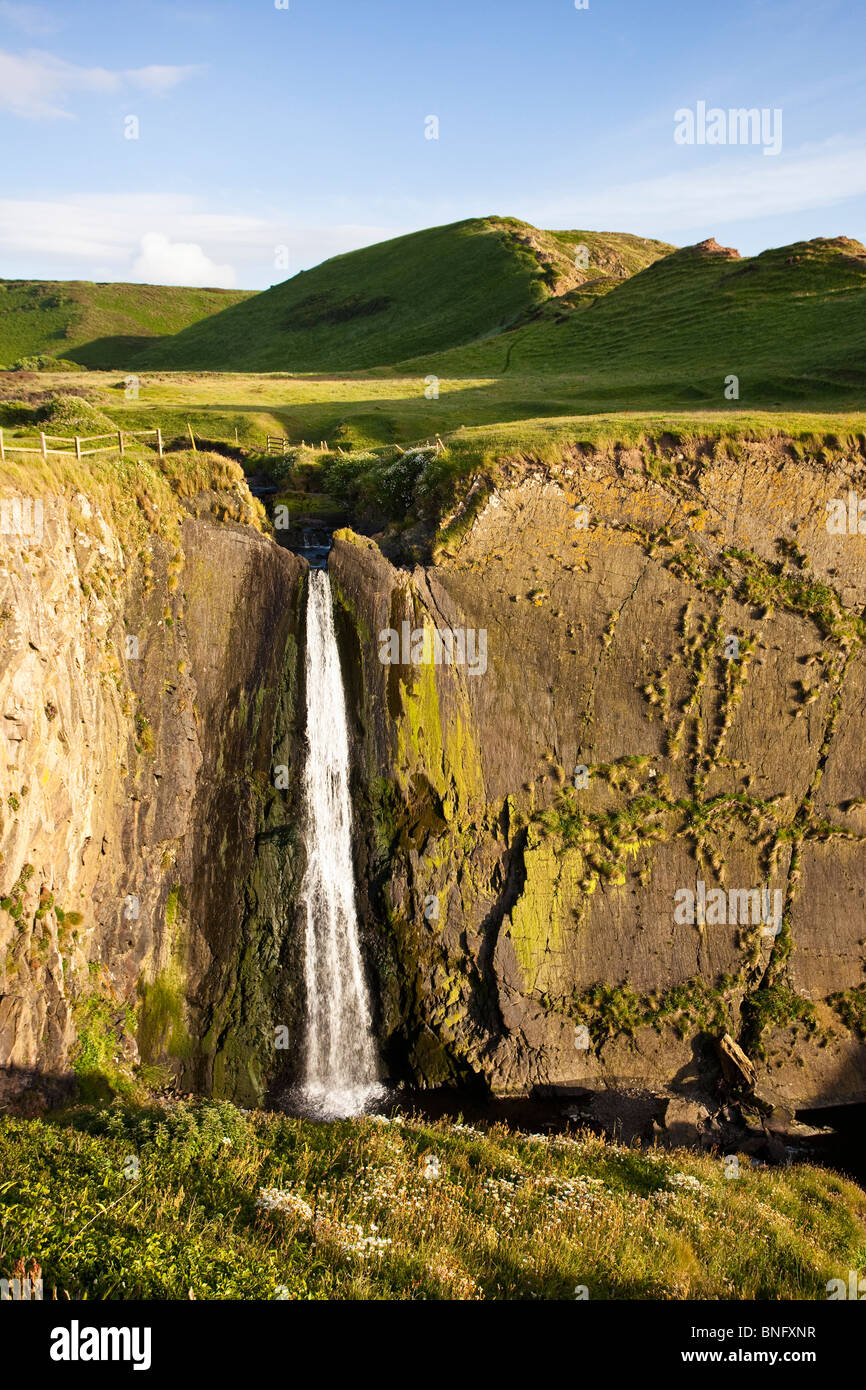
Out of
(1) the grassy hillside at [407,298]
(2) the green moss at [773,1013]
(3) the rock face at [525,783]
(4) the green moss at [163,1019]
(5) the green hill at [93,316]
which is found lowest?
(2) the green moss at [773,1013]

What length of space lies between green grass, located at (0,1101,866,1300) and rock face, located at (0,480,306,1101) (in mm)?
4054

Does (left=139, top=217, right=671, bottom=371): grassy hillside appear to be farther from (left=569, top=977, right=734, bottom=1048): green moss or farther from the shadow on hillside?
(left=569, top=977, right=734, bottom=1048): green moss

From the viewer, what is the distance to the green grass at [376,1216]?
978 centimetres

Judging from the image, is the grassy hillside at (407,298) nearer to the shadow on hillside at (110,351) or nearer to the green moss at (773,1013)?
the shadow on hillside at (110,351)

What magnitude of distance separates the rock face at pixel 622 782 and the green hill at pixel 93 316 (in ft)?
387

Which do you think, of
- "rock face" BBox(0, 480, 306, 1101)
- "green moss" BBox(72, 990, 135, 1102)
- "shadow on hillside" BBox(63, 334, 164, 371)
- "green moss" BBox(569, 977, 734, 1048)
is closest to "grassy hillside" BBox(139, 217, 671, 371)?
"shadow on hillside" BBox(63, 334, 164, 371)

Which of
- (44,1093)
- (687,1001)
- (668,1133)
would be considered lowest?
(668,1133)

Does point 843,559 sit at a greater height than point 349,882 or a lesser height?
greater

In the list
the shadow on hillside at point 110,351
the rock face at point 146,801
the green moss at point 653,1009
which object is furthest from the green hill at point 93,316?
the green moss at point 653,1009

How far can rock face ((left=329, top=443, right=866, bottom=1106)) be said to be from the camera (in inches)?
906
